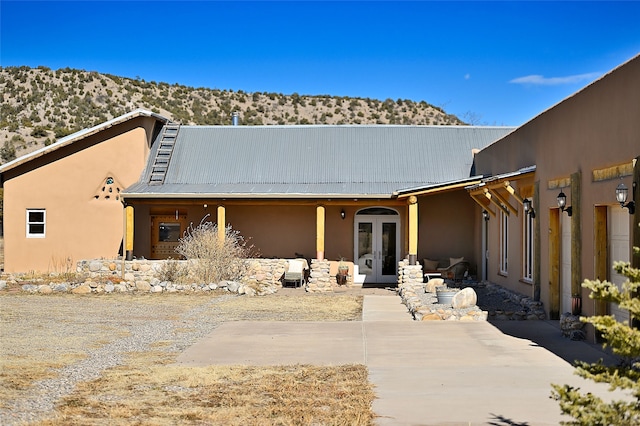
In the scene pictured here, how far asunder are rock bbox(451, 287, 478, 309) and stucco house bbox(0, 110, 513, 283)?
7.47 m

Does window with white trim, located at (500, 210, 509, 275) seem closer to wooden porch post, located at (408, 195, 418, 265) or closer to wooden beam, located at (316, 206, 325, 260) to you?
wooden porch post, located at (408, 195, 418, 265)

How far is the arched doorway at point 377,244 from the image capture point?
2420 centimetres

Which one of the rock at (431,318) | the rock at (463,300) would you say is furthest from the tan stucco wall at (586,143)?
the rock at (431,318)

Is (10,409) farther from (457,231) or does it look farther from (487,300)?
(457,231)

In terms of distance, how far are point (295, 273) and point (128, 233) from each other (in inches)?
202

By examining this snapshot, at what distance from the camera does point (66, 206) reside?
25016 mm

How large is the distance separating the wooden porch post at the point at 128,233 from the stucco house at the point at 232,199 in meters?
0.04

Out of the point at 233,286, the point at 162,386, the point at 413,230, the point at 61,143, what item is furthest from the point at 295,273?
the point at 162,386

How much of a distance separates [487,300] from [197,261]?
8355 millimetres

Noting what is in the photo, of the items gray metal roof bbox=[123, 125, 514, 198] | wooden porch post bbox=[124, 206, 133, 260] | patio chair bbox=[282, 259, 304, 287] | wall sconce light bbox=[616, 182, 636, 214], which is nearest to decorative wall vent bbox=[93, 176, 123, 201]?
gray metal roof bbox=[123, 125, 514, 198]

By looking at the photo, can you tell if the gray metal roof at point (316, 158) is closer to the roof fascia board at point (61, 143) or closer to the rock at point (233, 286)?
the roof fascia board at point (61, 143)

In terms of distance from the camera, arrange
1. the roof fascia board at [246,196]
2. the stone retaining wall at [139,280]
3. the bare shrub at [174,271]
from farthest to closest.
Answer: the roof fascia board at [246,196], the bare shrub at [174,271], the stone retaining wall at [139,280]

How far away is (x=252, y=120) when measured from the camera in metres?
59.2

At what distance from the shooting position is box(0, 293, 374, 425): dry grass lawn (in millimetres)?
7598
